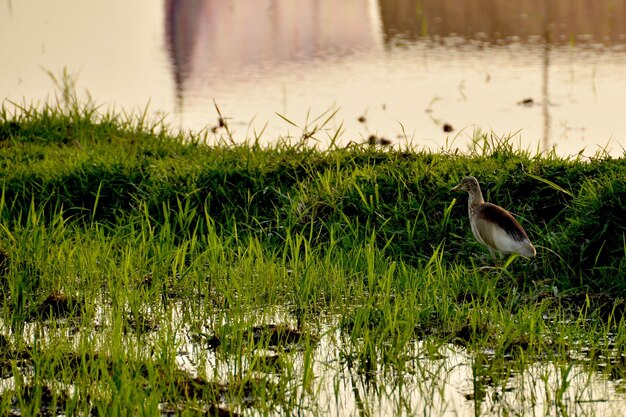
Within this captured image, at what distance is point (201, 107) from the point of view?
959 centimetres

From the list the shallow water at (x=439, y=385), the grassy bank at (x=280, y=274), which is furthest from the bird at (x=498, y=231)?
the shallow water at (x=439, y=385)

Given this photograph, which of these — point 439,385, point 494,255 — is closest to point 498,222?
point 494,255

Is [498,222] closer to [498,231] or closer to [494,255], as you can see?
[498,231]

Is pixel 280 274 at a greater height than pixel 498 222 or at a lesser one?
lesser

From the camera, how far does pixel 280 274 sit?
5.50 m

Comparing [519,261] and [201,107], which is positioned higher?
[201,107]

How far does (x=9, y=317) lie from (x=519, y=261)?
2376 mm

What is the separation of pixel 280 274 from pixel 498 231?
1.03 meters

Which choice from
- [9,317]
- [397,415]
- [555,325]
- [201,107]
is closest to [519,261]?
[555,325]

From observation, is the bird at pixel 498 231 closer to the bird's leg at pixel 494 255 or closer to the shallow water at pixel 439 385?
the bird's leg at pixel 494 255

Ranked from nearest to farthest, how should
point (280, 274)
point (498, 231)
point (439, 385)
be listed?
point (439, 385)
point (498, 231)
point (280, 274)

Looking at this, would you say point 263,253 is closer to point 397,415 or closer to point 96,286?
point 96,286

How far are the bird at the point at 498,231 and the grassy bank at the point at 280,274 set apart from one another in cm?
17

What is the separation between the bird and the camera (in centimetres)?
521
